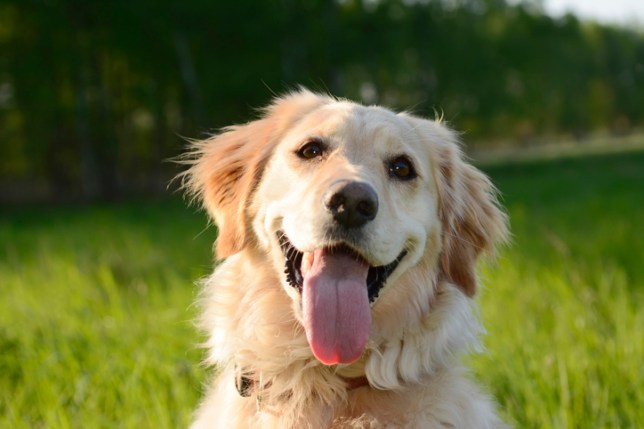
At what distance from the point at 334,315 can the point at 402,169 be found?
79 centimetres

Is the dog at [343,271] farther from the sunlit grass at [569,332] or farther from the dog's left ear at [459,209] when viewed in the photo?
the sunlit grass at [569,332]

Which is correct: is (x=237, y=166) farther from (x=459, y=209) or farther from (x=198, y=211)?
(x=198, y=211)

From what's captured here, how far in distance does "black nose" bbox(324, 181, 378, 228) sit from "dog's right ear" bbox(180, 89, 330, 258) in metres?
0.61

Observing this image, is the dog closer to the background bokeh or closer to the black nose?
the black nose

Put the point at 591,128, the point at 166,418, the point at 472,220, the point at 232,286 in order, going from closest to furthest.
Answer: the point at 232,286, the point at 472,220, the point at 166,418, the point at 591,128

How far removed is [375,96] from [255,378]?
119 feet

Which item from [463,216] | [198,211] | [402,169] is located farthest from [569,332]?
[198,211]

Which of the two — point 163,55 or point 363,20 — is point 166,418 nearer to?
point 163,55

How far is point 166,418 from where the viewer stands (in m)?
3.56

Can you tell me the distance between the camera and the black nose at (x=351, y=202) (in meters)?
2.62

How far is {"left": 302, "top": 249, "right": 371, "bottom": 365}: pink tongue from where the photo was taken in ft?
8.79

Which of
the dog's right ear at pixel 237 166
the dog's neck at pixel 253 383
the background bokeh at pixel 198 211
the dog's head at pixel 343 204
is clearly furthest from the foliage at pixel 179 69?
the dog's neck at pixel 253 383

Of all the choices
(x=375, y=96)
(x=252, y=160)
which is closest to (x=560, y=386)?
(x=252, y=160)

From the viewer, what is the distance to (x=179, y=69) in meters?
28.0
